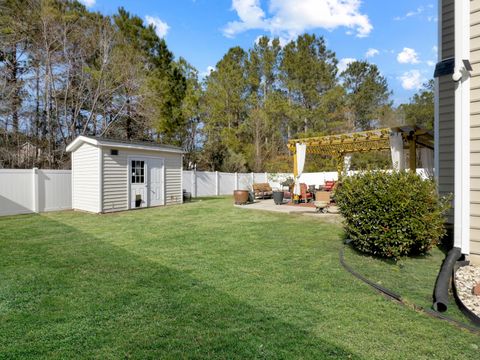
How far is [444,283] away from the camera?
3.00 meters

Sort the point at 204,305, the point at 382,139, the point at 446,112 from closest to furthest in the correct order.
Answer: the point at 204,305 → the point at 446,112 → the point at 382,139

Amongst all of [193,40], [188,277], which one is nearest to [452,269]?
[188,277]

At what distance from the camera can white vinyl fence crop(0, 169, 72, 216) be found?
9.25 meters

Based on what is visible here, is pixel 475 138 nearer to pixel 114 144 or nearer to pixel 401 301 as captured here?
pixel 401 301

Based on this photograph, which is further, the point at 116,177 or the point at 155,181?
the point at 155,181

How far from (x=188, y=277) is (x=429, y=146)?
10.6 metres

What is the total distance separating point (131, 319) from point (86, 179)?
890 cm

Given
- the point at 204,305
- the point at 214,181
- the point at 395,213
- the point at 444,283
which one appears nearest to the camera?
the point at 204,305

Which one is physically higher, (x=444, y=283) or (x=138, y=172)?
(x=138, y=172)

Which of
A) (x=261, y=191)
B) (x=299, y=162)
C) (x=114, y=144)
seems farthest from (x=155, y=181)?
(x=299, y=162)

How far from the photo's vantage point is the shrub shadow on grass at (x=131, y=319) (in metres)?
2.08

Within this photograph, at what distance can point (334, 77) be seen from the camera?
22594 mm

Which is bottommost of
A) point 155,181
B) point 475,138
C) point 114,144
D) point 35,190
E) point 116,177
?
point 35,190

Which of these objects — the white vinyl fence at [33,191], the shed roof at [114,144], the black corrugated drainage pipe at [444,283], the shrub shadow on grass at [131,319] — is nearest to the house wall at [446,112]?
the black corrugated drainage pipe at [444,283]
